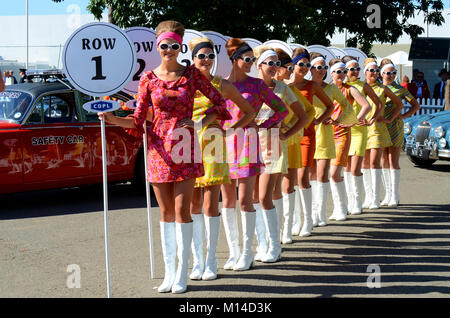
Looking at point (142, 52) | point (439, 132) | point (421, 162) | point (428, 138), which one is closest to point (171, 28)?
point (142, 52)

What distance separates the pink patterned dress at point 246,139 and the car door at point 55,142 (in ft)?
14.1

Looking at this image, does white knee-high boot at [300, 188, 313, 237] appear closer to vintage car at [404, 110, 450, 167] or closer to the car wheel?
vintage car at [404, 110, 450, 167]

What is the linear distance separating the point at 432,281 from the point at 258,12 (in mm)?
11948

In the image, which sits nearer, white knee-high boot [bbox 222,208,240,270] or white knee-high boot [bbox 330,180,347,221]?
white knee-high boot [bbox 222,208,240,270]

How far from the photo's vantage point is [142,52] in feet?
23.0

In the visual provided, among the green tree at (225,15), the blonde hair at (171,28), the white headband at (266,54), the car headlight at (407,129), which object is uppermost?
the green tree at (225,15)

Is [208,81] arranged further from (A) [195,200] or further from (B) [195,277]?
(B) [195,277]

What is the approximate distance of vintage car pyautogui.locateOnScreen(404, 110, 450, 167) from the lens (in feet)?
45.9

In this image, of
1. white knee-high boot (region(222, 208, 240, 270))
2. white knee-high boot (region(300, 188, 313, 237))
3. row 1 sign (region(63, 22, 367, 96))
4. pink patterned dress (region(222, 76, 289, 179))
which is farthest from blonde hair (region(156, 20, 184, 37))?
white knee-high boot (region(300, 188, 313, 237))

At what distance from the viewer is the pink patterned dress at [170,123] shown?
5492mm

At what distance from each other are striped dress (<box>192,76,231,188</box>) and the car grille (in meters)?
9.11

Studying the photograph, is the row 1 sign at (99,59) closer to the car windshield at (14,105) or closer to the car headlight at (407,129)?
the car windshield at (14,105)

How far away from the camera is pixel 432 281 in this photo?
6.25 m

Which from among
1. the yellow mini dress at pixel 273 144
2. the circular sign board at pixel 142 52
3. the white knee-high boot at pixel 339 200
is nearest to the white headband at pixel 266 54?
the yellow mini dress at pixel 273 144
